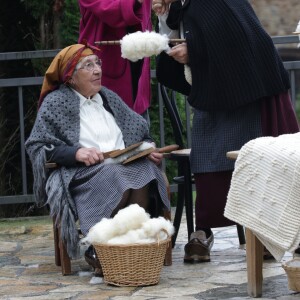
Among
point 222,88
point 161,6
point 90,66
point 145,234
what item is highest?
point 161,6

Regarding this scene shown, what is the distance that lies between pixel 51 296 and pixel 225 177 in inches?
49.9

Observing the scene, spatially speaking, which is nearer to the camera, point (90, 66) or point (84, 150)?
point (84, 150)

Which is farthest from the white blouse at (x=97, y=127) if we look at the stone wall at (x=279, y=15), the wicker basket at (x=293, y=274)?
the stone wall at (x=279, y=15)

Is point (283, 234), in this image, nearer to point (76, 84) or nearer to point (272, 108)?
point (272, 108)

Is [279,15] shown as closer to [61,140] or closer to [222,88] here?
[222,88]

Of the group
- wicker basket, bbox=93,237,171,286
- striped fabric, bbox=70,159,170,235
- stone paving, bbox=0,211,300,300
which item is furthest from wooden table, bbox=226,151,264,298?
striped fabric, bbox=70,159,170,235

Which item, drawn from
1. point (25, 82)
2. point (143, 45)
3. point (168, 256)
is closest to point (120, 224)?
point (168, 256)

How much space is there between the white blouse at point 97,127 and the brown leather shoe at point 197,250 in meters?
0.65

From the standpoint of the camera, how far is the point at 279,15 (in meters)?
13.0

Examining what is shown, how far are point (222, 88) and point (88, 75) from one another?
755 mm

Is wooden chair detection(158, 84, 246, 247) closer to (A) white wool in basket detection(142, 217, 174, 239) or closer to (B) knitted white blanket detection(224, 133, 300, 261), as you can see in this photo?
(A) white wool in basket detection(142, 217, 174, 239)

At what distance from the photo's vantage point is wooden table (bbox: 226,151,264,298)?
5.31 metres

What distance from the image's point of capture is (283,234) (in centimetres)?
498

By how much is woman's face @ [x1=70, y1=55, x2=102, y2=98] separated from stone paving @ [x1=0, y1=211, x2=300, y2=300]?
0.99m
